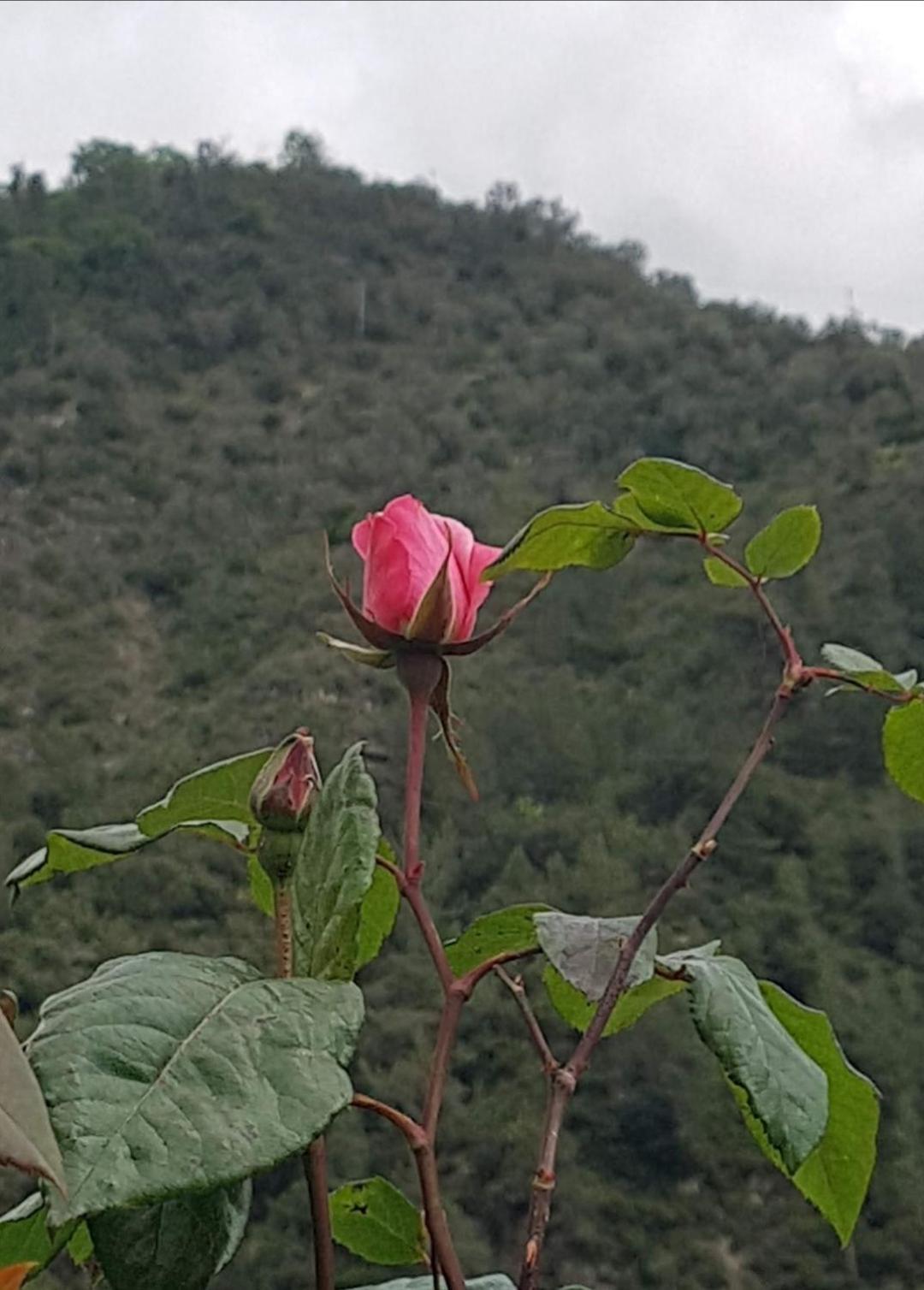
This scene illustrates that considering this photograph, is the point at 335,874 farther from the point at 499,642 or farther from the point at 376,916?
the point at 499,642

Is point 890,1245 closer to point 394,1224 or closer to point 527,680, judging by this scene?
point 527,680

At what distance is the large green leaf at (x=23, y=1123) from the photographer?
0.11 m

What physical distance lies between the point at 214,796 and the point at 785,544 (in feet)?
0.40

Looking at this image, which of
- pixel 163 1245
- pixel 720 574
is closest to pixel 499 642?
pixel 720 574

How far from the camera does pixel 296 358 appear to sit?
7523 millimetres

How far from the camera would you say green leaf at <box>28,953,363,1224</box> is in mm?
138

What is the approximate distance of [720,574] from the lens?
289 millimetres

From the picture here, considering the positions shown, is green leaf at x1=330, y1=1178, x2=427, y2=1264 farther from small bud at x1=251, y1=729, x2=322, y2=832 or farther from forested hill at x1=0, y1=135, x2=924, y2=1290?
forested hill at x1=0, y1=135, x2=924, y2=1290

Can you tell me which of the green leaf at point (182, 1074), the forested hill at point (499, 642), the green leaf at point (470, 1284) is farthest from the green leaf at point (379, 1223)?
the forested hill at point (499, 642)

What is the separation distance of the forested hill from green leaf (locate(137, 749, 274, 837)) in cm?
100

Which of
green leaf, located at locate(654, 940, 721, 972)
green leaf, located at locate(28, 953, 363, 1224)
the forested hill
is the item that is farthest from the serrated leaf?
the forested hill

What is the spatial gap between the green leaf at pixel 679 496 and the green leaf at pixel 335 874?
0.08 metres

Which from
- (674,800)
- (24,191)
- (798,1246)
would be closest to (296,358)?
(24,191)

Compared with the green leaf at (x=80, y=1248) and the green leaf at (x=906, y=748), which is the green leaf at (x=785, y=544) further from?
the green leaf at (x=80, y=1248)
